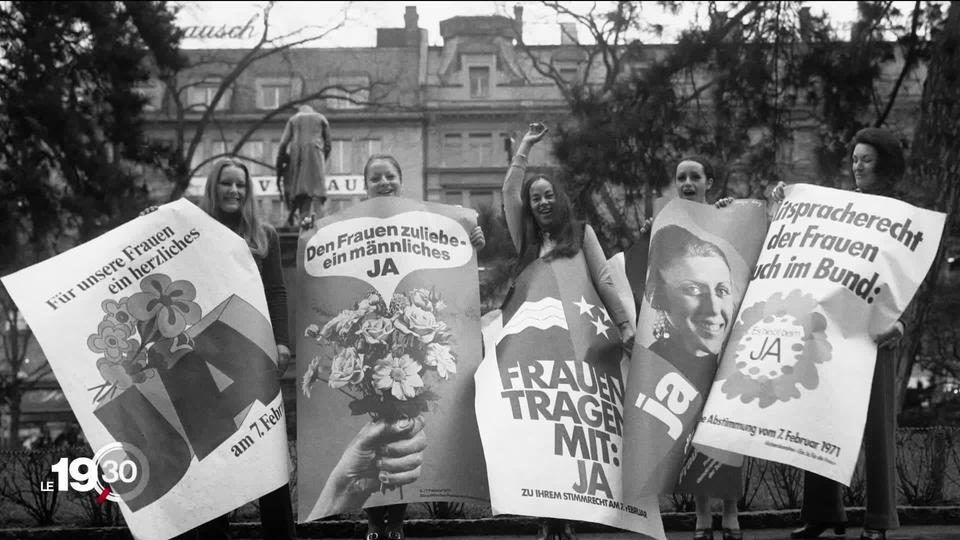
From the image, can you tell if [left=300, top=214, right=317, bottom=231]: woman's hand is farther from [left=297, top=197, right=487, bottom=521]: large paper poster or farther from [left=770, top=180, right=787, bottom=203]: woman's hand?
[left=770, top=180, right=787, bottom=203]: woman's hand

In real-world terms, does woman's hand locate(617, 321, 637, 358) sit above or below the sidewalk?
above

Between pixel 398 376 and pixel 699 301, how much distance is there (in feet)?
5.02

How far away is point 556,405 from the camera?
5.93 metres

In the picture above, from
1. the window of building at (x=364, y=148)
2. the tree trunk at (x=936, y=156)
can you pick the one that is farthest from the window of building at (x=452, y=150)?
the tree trunk at (x=936, y=156)

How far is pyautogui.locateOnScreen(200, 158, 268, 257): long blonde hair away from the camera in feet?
20.9

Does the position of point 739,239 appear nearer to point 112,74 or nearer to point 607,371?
point 607,371

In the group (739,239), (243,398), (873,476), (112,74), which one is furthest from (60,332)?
(112,74)

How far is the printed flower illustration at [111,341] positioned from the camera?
230 inches

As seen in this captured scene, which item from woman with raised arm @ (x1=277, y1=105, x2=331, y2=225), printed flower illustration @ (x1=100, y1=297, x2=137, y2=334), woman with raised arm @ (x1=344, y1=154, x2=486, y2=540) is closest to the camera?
printed flower illustration @ (x1=100, y1=297, x2=137, y2=334)

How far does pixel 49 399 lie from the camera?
149 ft

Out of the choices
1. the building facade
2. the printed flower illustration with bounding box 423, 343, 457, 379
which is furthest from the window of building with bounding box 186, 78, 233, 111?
the printed flower illustration with bounding box 423, 343, 457, 379

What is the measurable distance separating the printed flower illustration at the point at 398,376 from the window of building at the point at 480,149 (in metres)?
43.0

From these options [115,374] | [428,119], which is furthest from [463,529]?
[428,119]

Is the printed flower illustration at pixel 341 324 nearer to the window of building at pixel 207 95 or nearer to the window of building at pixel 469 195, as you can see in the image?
the window of building at pixel 469 195
